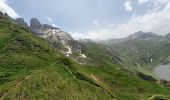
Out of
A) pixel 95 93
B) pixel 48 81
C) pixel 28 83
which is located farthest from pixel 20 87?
pixel 95 93

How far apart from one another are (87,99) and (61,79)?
24118 millimetres

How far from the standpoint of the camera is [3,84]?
171m

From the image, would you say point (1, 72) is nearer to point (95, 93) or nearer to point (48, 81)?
point (48, 81)

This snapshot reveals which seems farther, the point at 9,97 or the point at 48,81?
the point at 48,81

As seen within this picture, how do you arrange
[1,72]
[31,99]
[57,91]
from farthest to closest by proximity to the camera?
[1,72]
[57,91]
[31,99]

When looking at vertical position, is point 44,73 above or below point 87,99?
above

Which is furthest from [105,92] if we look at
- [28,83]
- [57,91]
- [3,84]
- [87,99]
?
[3,84]

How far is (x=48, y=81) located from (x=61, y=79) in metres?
11.9

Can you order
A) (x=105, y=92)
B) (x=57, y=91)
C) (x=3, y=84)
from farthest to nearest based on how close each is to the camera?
(x=105, y=92)
(x=3, y=84)
(x=57, y=91)

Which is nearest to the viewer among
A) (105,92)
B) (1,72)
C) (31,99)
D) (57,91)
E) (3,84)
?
(31,99)

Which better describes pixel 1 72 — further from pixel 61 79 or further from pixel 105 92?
pixel 105 92

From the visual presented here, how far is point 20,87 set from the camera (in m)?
156

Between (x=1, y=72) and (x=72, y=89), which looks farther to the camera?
(x=1, y=72)

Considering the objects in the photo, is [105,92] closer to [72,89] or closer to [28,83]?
[72,89]
